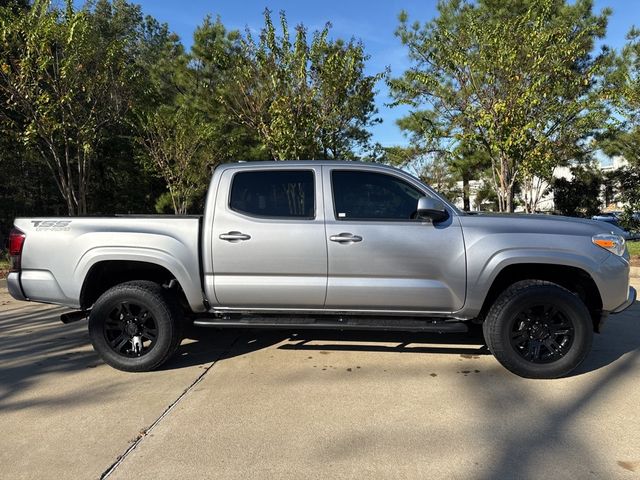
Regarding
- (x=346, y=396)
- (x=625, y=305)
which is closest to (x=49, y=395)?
(x=346, y=396)

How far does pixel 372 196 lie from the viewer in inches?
177

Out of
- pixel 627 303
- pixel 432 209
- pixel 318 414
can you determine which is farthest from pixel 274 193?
pixel 627 303

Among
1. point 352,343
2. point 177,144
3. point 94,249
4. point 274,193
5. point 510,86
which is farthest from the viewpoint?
point 177,144

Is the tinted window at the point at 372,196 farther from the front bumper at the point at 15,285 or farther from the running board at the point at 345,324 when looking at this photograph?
the front bumper at the point at 15,285

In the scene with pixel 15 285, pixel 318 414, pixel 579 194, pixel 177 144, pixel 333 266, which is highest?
pixel 177 144

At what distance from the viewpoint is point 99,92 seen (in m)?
12.1

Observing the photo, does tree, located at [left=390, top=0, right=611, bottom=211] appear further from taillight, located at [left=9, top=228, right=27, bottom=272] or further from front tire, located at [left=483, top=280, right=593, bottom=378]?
taillight, located at [left=9, top=228, right=27, bottom=272]

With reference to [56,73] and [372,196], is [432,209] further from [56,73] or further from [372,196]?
[56,73]

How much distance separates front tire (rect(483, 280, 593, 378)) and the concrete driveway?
170mm

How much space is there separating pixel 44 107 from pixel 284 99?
5.27 meters

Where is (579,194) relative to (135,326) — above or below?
above

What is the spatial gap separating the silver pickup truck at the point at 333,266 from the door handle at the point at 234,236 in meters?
0.01

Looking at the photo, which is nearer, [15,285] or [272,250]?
[272,250]

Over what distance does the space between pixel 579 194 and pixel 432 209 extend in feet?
66.9
